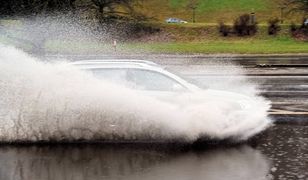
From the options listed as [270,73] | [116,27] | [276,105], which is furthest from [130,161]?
[116,27]

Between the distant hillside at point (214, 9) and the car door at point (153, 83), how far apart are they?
1959 inches

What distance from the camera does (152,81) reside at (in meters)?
11.0

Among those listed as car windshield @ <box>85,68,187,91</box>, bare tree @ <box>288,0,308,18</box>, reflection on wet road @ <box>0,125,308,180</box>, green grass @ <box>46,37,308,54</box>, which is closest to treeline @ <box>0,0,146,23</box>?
green grass @ <box>46,37,308,54</box>

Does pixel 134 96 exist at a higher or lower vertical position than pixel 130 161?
higher

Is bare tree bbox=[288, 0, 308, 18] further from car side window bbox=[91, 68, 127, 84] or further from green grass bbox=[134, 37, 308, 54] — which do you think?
car side window bbox=[91, 68, 127, 84]

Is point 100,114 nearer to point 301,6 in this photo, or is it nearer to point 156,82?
point 156,82

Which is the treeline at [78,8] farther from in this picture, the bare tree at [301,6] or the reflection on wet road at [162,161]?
the reflection on wet road at [162,161]

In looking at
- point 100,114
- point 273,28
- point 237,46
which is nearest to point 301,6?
point 273,28

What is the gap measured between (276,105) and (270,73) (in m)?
8.26

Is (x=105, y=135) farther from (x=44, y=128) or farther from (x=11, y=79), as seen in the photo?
(x=11, y=79)

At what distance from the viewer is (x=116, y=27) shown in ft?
146

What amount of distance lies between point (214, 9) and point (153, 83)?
5598 cm

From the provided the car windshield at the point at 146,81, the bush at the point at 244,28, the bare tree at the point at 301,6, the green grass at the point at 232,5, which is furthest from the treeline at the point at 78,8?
the car windshield at the point at 146,81

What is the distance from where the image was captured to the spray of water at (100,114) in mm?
10578
